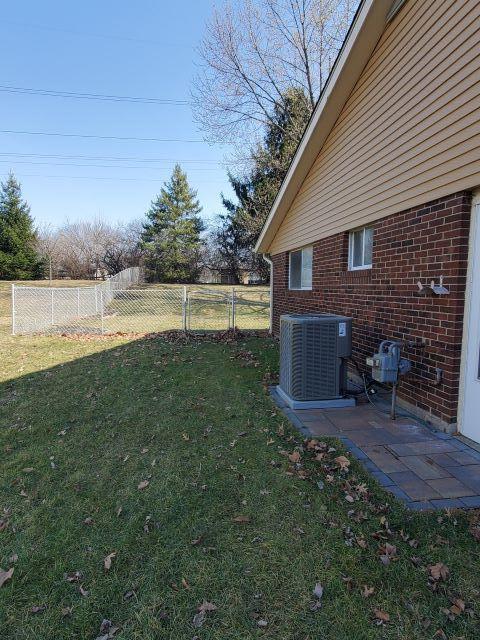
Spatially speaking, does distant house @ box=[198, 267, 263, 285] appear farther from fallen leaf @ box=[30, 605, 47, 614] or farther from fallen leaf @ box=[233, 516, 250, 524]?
fallen leaf @ box=[30, 605, 47, 614]

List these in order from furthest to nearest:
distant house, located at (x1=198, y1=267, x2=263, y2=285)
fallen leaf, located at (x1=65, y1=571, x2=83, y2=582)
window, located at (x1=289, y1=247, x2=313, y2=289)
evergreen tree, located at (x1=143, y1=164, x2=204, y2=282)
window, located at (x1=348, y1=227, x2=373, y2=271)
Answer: evergreen tree, located at (x1=143, y1=164, x2=204, y2=282), distant house, located at (x1=198, y1=267, x2=263, y2=285), window, located at (x1=289, y1=247, x2=313, y2=289), window, located at (x1=348, y1=227, x2=373, y2=271), fallen leaf, located at (x1=65, y1=571, x2=83, y2=582)

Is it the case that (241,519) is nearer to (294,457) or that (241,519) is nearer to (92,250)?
(294,457)

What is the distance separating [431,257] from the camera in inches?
153

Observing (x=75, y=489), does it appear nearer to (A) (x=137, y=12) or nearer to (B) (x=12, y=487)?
(B) (x=12, y=487)

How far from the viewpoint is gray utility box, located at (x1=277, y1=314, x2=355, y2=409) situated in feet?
14.4

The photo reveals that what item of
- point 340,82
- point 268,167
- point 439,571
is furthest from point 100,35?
point 439,571

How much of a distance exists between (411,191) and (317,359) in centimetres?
214

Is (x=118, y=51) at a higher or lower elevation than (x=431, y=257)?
higher

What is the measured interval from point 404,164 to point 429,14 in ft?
4.75

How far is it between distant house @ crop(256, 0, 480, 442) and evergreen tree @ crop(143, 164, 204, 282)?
2649cm

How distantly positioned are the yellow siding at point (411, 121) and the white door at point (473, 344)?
19.5 inches

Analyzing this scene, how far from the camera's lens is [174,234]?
107 feet

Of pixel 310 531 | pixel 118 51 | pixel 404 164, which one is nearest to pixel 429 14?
pixel 404 164

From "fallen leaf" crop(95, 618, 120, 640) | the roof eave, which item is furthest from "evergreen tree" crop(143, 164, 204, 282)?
"fallen leaf" crop(95, 618, 120, 640)
